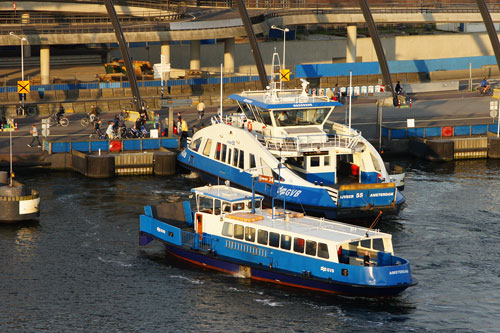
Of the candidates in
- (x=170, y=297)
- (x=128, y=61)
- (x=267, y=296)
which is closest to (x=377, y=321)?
(x=267, y=296)

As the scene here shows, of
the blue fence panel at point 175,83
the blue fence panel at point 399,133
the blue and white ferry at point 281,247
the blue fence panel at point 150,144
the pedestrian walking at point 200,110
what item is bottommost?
the blue and white ferry at point 281,247

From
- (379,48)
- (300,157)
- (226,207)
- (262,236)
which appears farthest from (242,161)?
(379,48)

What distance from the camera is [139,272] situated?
159ft

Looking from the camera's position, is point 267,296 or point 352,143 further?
point 352,143

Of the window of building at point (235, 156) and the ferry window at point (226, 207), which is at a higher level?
the window of building at point (235, 156)

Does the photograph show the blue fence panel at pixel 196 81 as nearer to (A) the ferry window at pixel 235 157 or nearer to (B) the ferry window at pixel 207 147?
(B) the ferry window at pixel 207 147

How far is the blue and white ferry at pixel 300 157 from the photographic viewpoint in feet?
182

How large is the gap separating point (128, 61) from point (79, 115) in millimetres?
6641

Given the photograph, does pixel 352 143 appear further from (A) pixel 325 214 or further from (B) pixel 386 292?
(B) pixel 386 292

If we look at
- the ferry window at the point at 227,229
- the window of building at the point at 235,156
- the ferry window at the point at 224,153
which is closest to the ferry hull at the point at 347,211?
the window of building at the point at 235,156

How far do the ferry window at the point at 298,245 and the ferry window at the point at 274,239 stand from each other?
0.92 m

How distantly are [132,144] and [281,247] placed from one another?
→ 2957 centimetres

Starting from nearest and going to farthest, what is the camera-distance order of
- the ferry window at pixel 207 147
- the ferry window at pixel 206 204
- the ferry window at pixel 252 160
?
the ferry window at pixel 206 204
the ferry window at pixel 252 160
the ferry window at pixel 207 147

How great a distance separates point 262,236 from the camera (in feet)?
152
